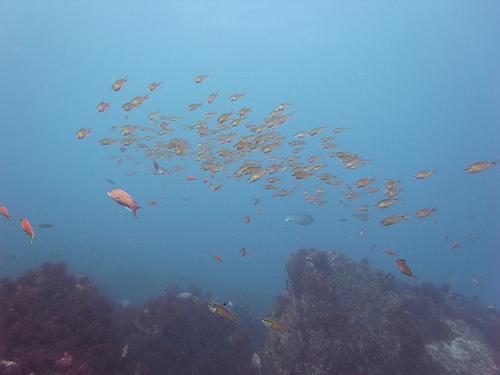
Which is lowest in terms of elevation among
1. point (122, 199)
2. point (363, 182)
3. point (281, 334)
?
point (281, 334)

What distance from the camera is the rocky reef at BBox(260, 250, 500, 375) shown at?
6863 mm

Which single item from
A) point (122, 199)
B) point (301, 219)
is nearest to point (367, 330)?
point (301, 219)

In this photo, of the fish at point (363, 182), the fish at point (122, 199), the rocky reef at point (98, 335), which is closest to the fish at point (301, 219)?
the fish at point (363, 182)

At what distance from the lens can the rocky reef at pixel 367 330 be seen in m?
6.86

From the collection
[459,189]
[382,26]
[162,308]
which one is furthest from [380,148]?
[162,308]

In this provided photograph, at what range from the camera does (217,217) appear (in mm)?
113688

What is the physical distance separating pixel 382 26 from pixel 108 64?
286 feet

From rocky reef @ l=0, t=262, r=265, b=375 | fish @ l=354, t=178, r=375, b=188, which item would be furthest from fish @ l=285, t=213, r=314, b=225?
rocky reef @ l=0, t=262, r=265, b=375

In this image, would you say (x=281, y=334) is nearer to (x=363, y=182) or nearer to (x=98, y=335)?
(x=98, y=335)

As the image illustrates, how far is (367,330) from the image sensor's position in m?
7.41

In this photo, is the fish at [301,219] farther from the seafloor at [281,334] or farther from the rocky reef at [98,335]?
the rocky reef at [98,335]

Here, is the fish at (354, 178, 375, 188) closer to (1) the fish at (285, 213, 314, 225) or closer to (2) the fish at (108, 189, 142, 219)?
(1) the fish at (285, 213, 314, 225)

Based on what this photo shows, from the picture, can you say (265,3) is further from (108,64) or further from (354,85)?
(108,64)

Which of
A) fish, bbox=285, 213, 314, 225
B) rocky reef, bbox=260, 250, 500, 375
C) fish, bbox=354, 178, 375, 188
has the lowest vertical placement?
rocky reef, bbox=260, 250, 500, 375
